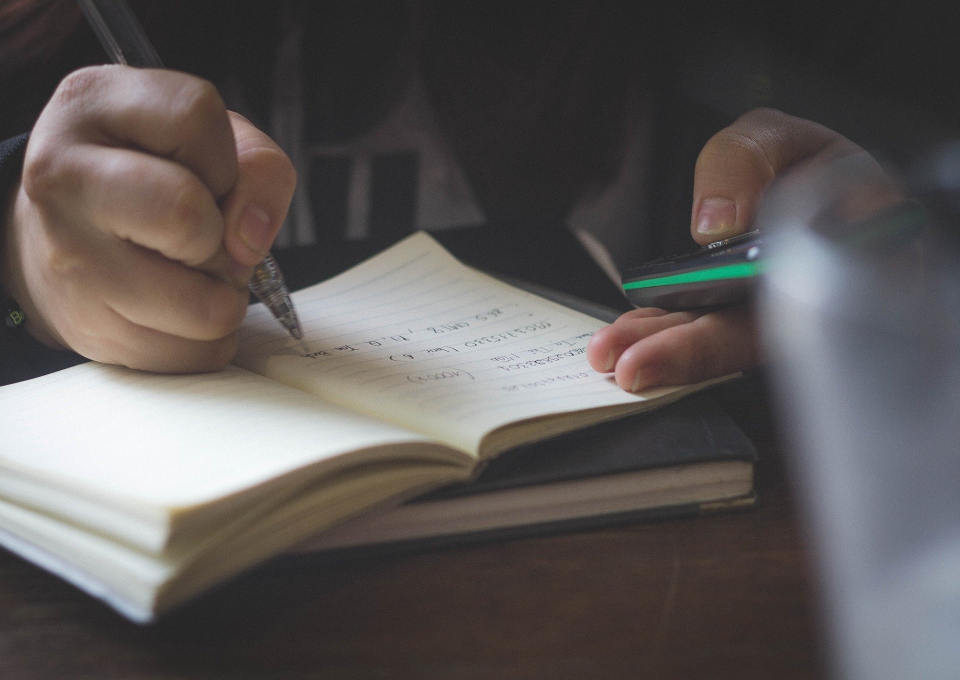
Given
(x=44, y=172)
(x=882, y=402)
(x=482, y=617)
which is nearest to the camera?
(x=882, y=402)

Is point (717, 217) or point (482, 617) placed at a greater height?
point (717, 217)

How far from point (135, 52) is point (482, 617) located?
42 cm

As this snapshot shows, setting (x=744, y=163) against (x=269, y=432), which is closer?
(x=269, y=432)

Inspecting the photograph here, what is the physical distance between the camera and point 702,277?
42cm

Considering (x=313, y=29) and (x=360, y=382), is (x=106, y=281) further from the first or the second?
(x=313, y=29)

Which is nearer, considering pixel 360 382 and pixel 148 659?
pixel 148 659

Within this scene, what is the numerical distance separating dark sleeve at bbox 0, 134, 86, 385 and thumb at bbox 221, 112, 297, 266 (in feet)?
0.63

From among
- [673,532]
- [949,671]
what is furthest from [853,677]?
[673,532]

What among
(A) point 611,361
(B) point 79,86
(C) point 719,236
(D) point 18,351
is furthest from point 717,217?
(D) point 18,351

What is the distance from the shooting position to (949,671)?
0.53 ft

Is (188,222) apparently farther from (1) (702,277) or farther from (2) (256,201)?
(1) (702,277)

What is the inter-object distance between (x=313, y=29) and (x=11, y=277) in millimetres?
515

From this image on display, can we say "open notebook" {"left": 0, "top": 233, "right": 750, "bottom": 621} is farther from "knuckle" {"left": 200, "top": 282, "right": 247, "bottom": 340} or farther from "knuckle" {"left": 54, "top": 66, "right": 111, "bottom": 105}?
"knuckle" {"left": 54, "top": 66, "right": 111, "bottom": 105}

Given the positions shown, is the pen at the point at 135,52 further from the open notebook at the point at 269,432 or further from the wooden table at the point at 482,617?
the wooden table at the point at 482,617
